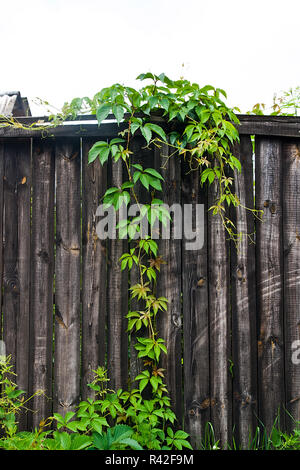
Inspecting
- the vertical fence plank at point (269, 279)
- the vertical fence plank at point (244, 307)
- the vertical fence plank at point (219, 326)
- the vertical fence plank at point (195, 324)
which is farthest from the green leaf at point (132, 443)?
the vertical fence plank at point (269, 279)

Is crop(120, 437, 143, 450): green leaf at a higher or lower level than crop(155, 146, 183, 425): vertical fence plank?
lower

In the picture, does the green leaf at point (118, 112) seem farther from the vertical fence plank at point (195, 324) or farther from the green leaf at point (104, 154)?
the vertical fence plank at point (195, 324)

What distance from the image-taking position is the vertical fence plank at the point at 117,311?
193cm

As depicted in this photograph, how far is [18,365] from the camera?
198 cm

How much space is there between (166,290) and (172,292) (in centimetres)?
4

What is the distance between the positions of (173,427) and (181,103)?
196 cm

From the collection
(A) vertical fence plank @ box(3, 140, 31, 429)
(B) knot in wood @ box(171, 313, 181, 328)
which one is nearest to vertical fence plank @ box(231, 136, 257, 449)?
(B) knot in wood @ box(171, 313, 181, 328)

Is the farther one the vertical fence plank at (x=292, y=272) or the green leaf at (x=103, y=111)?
the vertical fence plank at (x=292, y=272)

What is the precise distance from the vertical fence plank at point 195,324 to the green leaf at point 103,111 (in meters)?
0.58

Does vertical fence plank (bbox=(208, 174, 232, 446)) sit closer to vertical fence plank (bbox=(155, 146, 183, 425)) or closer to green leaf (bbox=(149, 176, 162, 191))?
vertical fence plank (bbox=(155, 146, 183, 425))

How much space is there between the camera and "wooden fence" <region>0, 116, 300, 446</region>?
6.39 ft

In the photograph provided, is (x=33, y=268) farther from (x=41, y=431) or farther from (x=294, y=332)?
(x=294, y=332)

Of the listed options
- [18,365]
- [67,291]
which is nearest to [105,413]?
[18,365]
